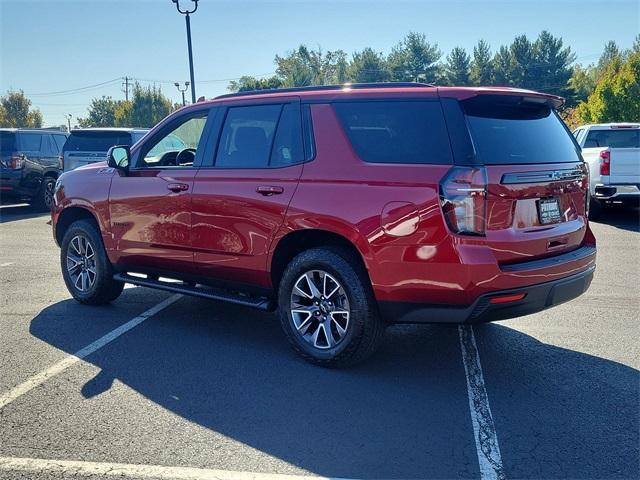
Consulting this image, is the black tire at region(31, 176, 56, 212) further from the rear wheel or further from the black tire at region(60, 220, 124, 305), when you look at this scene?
the black tire at region(60, 220, 124, 305)

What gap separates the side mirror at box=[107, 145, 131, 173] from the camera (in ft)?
18.9

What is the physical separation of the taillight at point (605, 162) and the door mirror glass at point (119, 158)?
9.23 m

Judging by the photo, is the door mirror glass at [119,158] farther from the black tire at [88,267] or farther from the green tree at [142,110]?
the green tree at [142,110]

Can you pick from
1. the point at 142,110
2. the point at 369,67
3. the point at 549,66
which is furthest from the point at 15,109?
the point at 549,66

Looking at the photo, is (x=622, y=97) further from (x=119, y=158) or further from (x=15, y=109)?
(x=15, y=109)

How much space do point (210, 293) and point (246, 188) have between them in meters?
0.98

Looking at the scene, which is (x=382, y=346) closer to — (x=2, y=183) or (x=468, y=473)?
(x=468, y=473)

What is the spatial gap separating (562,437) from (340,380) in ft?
4.82

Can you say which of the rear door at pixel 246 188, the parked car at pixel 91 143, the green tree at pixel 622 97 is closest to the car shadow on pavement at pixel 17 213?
the parked car at pixel 91 143

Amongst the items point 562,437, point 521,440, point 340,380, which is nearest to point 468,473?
point 521,440

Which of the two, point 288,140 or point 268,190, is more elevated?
point 288,140

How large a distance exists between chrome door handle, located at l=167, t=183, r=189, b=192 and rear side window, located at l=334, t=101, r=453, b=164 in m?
1.52

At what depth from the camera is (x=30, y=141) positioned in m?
14.9

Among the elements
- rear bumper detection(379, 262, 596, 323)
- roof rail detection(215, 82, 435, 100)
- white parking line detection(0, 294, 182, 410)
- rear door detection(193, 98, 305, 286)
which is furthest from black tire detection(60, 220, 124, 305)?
rear bumper detection(379, 262, 596, 323)
